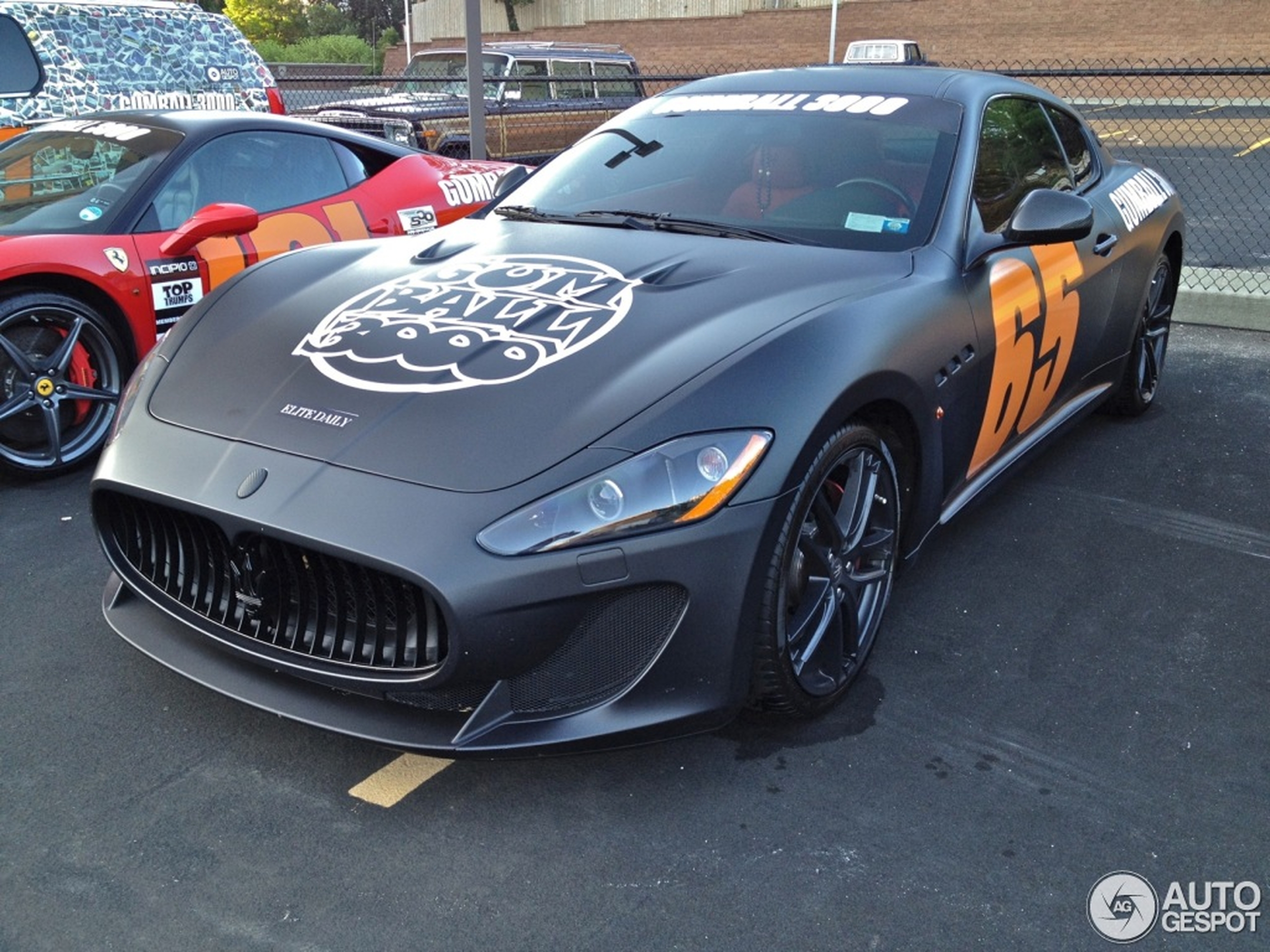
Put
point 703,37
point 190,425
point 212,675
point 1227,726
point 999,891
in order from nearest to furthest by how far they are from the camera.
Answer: point 999,891
point 212,675
point 190,425
point 1227,726
point 703,37

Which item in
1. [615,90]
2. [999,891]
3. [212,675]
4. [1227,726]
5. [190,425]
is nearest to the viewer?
[999,891]

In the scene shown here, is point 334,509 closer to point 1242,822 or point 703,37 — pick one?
point 1242,822

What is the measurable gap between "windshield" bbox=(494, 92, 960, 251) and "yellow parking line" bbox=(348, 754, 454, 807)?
5.59ft

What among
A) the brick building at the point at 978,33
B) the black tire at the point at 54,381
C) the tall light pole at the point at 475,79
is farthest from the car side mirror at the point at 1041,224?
the brick building at the point at 978,33

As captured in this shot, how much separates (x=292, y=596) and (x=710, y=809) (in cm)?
101

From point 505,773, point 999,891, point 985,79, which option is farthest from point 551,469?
point 985,79

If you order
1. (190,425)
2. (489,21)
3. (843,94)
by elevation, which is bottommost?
(489,21)

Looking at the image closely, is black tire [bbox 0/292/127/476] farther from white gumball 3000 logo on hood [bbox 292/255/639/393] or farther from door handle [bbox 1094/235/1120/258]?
door handle [bbox 1094/235/1120/258]

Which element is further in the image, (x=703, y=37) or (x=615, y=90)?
(x=703, y=37)

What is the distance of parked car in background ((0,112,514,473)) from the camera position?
4.35m

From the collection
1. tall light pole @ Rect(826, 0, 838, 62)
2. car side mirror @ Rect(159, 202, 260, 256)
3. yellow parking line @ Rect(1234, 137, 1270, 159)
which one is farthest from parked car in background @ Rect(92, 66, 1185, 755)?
tall light pole @ Rect(826, 0, 838, 62)

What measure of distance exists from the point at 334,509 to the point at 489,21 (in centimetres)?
4774

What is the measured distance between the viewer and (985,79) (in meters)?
4.05

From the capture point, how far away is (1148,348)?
17.1 feet
